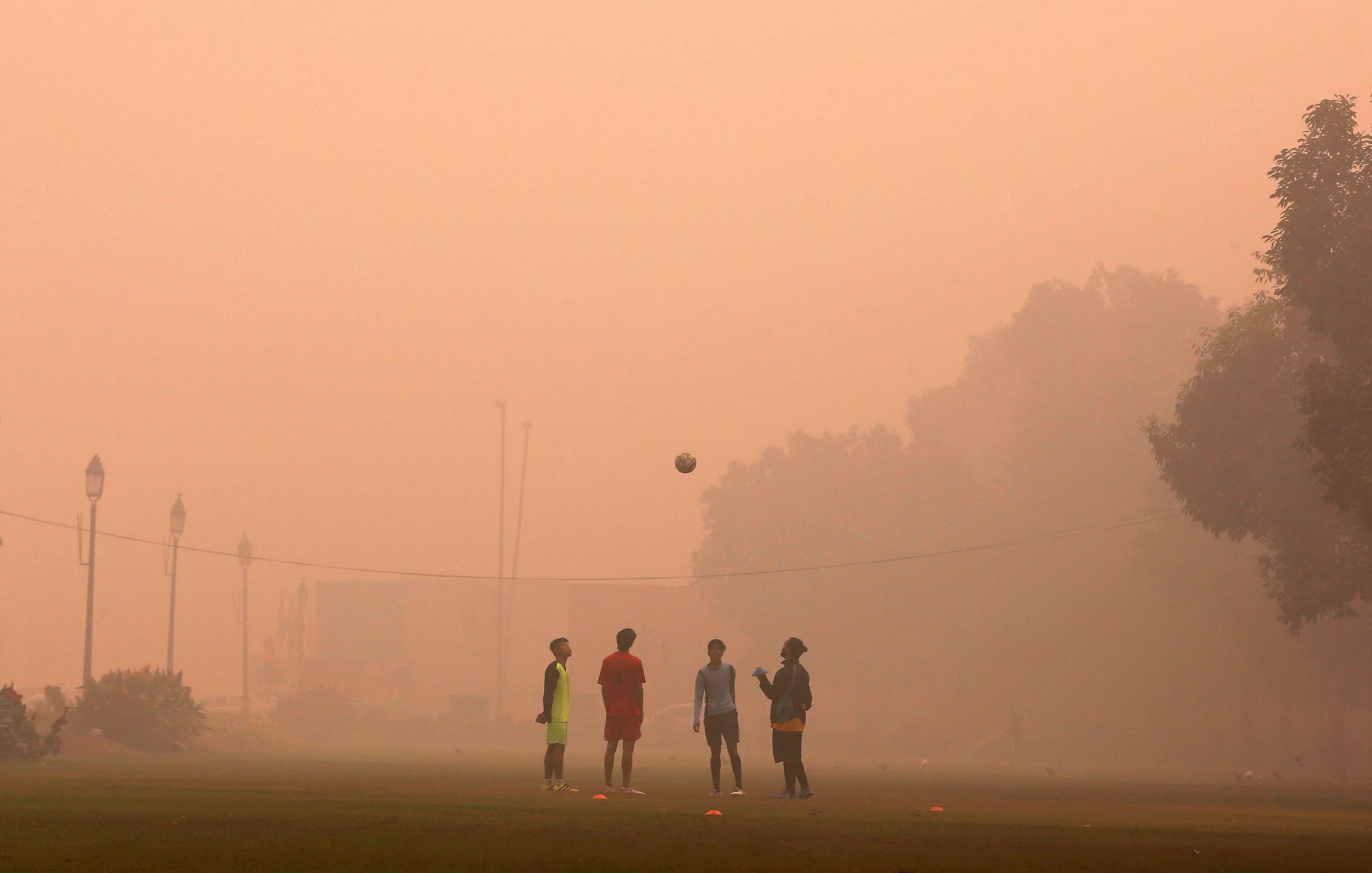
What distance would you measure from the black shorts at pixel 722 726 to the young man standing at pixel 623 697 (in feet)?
2.57

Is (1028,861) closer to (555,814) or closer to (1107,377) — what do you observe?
(555,814)

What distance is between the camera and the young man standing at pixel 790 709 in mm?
18344

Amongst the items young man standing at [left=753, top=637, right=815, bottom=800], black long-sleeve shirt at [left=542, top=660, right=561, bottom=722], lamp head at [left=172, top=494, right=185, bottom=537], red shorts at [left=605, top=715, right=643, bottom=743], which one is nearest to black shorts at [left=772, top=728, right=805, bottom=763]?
young man standing at [left=753, top=637, right=815, bottom=800]

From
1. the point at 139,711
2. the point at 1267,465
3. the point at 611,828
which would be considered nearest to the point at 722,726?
the point at 611,828

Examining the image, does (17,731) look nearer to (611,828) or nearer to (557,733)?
(557,733)

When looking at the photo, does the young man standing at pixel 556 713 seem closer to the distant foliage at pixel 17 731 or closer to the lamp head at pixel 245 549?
the distant foliage at pixel 17 731

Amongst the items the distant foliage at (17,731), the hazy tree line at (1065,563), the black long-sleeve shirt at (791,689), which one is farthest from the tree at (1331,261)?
the distant foliage at (17,731)

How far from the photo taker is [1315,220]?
27.2 metres

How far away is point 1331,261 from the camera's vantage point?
88.6 ft

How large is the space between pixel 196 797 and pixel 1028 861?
843 centimetres

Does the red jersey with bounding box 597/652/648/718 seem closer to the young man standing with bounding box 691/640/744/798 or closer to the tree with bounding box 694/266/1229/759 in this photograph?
the young man standing with bounding box 691/640/744/798

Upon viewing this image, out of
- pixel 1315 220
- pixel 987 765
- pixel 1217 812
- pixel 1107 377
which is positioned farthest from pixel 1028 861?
pixel 1107 377

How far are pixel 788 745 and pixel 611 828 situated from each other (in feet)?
19.2

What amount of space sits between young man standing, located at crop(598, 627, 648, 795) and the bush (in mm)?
19299
